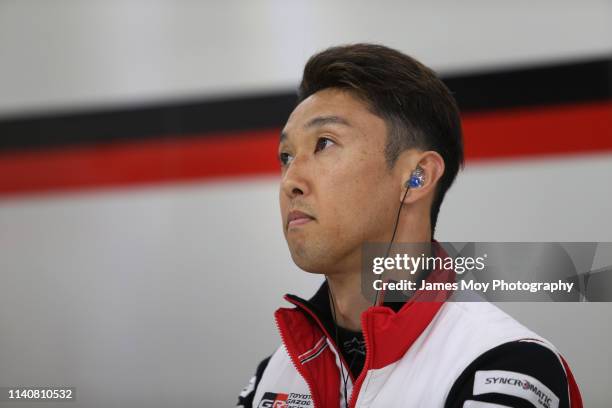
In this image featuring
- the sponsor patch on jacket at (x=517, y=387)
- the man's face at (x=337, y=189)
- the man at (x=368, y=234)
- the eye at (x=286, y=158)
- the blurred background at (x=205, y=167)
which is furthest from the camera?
the blurred background at (x=205, y=167)

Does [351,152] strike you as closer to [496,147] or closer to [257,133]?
[496,147]

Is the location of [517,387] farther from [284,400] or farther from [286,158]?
[286,158]

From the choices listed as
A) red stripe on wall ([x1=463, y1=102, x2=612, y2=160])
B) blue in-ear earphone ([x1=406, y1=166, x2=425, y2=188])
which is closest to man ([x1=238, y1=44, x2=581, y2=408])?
blue in-ear earphone ([x1=406, y1=166, x2=425, y2=188])

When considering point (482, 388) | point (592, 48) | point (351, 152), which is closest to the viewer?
point (482, 388)

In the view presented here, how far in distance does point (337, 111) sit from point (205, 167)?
2.06 feet

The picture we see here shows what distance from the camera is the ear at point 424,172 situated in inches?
43.7

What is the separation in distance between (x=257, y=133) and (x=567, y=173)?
0.69 meters

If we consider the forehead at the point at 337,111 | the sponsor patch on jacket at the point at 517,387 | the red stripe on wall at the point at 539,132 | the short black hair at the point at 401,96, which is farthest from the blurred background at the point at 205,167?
the sponsor patch on jacket at the point at 517,387

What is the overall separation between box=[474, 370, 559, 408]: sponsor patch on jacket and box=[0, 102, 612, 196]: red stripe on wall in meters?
0.73

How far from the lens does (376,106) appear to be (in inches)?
44.1

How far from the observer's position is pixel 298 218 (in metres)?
1.07

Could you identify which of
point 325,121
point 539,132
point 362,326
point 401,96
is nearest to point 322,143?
point 325,121

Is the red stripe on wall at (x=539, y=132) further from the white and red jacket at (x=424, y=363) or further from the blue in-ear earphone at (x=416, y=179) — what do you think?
the white and red jacket at (x=424, y=363)

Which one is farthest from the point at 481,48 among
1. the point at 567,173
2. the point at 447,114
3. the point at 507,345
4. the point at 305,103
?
the point at 507,345
